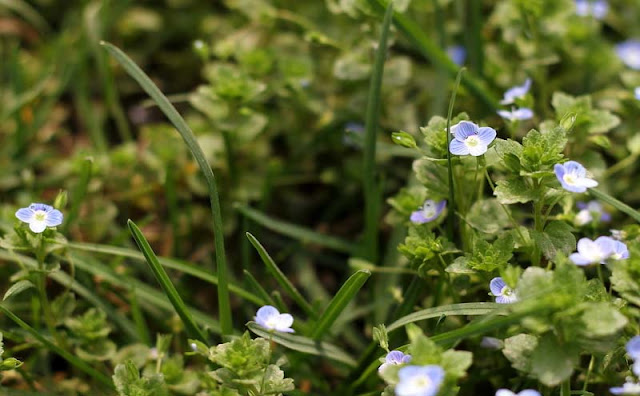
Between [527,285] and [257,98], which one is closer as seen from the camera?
[527,285]

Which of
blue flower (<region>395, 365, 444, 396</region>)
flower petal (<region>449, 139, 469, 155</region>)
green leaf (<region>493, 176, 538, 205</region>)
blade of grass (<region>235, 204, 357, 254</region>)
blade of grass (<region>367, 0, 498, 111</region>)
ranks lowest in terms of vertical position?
blue flower (<region>395, 365, 444, 396</region>)

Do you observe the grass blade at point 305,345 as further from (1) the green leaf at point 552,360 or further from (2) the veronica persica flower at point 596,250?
(2) the veronica persica flower at point 596,250

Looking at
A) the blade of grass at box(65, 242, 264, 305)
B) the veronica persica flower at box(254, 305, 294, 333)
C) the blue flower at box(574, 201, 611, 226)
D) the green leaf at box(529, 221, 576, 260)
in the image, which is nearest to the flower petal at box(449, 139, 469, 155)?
the green leaf at box(529, 221, 576, 260)


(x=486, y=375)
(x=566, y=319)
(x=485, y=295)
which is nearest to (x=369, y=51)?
(x=485, y=295)

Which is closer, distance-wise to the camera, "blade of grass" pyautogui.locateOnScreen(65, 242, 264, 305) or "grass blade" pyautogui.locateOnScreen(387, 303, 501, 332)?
"grass blade" pyautogui.locateOnScreen(387, 303, 501, 332)

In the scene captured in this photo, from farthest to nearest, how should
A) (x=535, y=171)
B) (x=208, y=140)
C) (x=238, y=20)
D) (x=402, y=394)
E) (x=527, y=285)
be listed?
1. (x=238, y=20)
2. (x=208, y=140)
3. (x=535, y=171)
4. (x=527, y=285)
5. (x=402, y=394)

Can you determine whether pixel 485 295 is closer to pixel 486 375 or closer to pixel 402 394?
pixel 486 375

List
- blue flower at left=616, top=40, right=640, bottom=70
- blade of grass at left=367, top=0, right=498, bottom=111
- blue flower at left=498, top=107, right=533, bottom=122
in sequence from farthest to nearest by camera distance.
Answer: blue flower at left=616, top=40, right=640, bottom=70 < blade of grass at left=367, top=0, right=498, bottom=111 < blue flower at left=498, top=107, right=533, bottom=122

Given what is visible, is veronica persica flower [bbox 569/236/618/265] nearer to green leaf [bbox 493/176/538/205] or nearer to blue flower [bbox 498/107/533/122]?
green leaf [bbox 493/176/538/205]
